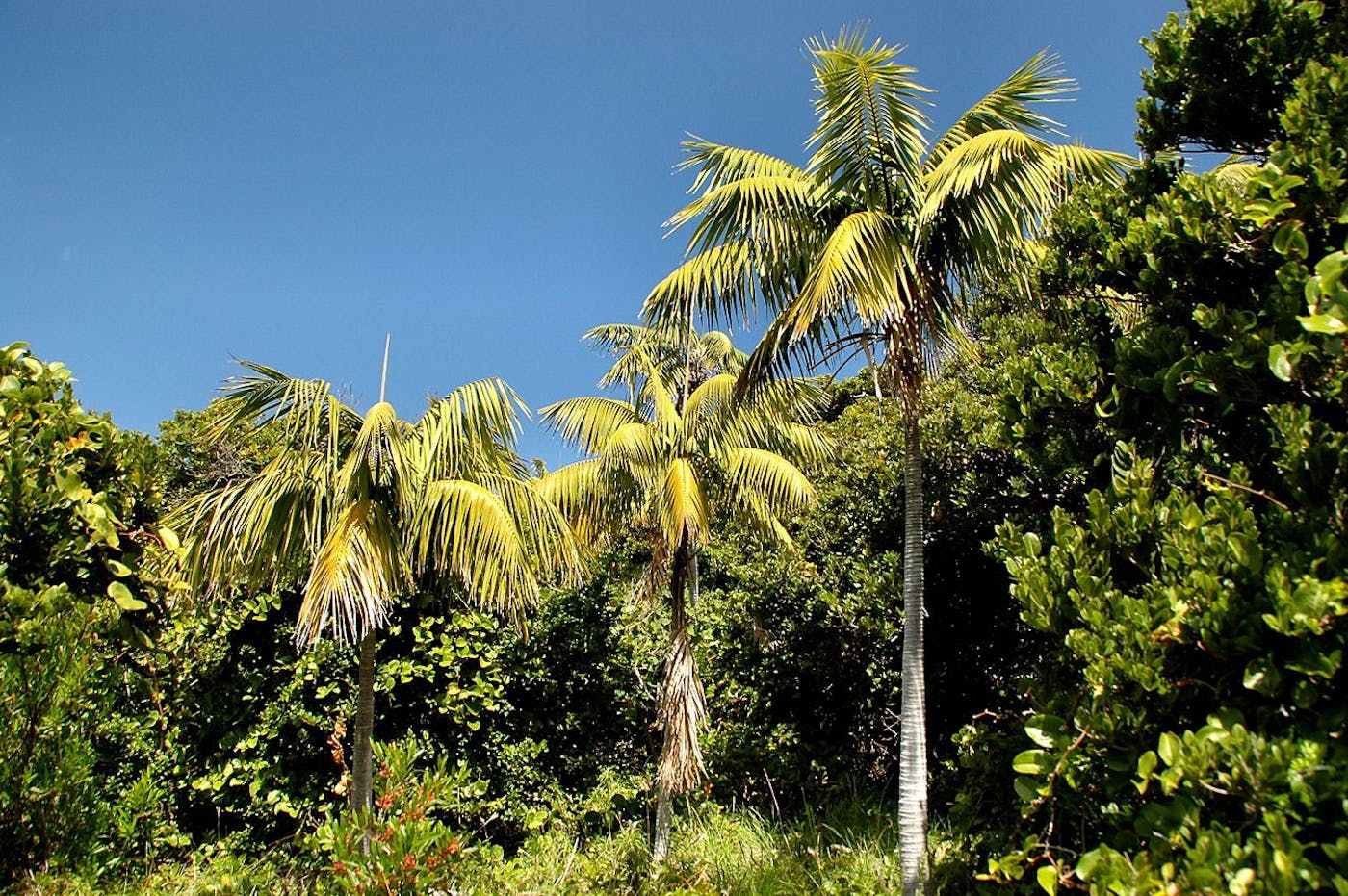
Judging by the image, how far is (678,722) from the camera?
7258 millimetres

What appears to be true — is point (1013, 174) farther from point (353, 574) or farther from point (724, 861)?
point (724, 861)

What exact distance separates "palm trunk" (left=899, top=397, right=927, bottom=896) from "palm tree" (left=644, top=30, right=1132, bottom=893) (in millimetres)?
11

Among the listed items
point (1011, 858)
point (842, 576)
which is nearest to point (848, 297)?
point (1011, 858)

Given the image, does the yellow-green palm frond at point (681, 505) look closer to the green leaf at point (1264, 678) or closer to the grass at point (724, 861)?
the grass at point (724, 861)

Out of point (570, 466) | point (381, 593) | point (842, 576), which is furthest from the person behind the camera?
point (842, 576)

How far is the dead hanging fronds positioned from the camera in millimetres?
7199

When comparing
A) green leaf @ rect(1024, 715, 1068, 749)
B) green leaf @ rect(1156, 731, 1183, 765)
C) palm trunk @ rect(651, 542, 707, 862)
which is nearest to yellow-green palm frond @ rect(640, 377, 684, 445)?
palm trunk @ rect(651, 542, 707, 862)

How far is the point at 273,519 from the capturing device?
5895 mm

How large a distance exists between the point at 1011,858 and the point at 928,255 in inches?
171

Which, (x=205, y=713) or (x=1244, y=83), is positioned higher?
(x=1244, y=83)

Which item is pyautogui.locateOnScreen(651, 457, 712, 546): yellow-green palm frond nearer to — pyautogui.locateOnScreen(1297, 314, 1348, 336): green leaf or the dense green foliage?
the dense green foliage

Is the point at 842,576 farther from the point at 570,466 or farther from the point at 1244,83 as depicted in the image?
the point at 1244,83

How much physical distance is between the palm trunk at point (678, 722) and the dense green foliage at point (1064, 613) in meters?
0.43

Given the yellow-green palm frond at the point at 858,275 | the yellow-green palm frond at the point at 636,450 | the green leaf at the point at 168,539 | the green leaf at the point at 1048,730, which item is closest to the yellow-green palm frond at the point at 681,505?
the yellow-green palm frond at the point at 636,450
